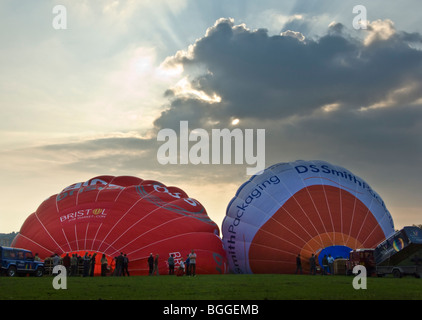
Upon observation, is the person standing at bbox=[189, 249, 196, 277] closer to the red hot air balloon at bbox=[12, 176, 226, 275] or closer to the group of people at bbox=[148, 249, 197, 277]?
the group of people at bbox=[148, 249, 197, 277]

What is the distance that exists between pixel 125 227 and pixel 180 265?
157 inches

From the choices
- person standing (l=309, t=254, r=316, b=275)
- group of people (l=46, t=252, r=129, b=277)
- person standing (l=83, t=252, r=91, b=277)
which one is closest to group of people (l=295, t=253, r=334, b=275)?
person standing (l=309, t=254, r=316, b=275)

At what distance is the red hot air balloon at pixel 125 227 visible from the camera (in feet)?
85.1

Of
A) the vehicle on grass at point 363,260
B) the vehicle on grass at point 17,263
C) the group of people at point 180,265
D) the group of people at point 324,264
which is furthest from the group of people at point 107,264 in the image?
the vehicle on grass at point 363,260

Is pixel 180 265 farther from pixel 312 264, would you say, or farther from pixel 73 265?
pixel 312 264

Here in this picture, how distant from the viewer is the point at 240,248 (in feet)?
88.9

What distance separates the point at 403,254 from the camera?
21.9 metres

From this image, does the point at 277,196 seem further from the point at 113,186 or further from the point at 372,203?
the point at 113,186

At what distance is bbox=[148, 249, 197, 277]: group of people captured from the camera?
23375 mm

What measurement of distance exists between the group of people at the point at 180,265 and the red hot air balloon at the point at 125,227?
535 millimetres

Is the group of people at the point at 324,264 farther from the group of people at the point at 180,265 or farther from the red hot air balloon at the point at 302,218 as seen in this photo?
the group of people at the point at 180,265

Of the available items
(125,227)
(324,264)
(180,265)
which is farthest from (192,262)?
(324,264)
